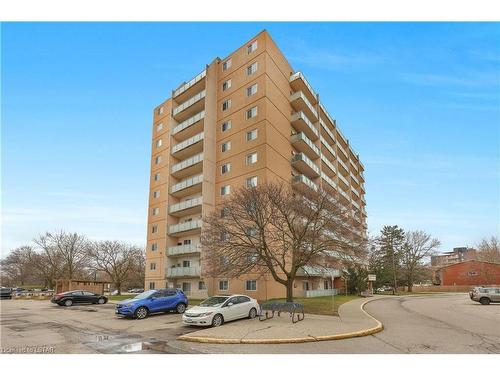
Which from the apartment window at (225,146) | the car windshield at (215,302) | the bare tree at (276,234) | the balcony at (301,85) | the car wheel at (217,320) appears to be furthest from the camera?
the balcony at (301,85)

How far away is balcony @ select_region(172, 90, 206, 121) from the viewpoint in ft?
142

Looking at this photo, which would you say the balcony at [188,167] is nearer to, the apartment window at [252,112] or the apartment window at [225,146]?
the apartment window at [225,146]

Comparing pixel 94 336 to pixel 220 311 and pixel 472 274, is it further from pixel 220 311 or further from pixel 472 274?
pixel 472 274

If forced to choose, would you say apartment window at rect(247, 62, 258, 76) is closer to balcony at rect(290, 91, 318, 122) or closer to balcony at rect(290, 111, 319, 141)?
balcony at rect(290, 91, 318, 122)

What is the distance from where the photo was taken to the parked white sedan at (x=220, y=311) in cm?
1526

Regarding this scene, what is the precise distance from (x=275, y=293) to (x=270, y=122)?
55.5 feet

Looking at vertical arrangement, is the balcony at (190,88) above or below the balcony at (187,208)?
above

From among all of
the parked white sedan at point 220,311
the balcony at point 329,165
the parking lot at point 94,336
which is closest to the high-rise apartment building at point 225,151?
the balcony at point 329,165

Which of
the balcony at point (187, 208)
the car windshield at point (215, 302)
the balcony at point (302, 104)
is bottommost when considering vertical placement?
the car windshield at point (215, 302)

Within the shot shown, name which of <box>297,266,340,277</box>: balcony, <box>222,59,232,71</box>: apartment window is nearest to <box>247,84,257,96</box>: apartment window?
→ <box>222,59,232,71</box>: apartment window

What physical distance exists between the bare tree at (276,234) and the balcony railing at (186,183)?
1508cm

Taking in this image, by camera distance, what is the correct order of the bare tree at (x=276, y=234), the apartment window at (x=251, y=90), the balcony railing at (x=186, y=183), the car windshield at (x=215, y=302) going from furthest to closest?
the balcony railing at (x=186, y=183) → the apartment window at (x=251, y=90) → the bare tree at (x=276, y=234) → the car windshield at (x=215, y=302)

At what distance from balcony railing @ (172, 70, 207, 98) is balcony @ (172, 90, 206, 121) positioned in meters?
1.69

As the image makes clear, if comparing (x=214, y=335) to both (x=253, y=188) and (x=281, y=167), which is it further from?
(x=281, y=167)
